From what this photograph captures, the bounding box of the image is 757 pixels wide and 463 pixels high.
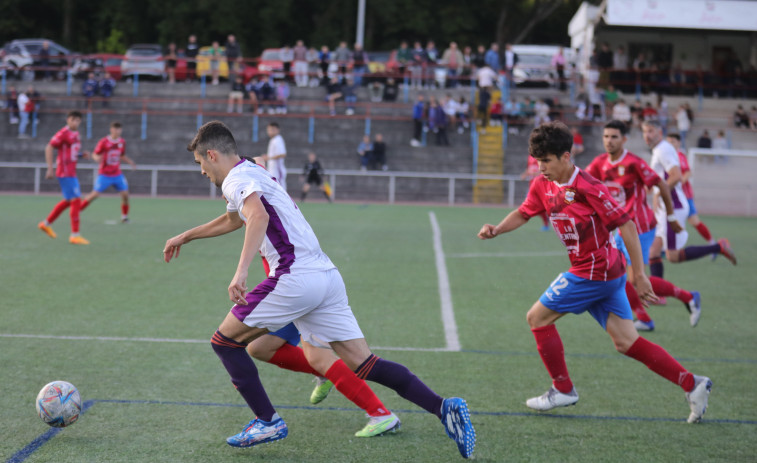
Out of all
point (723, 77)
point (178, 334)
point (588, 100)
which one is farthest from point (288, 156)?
point (178, 334)

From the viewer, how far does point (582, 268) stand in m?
5.01

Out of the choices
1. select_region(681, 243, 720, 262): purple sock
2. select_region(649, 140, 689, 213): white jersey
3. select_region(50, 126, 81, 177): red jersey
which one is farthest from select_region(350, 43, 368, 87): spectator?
select_region(649, 140, 689, 213): white jersey

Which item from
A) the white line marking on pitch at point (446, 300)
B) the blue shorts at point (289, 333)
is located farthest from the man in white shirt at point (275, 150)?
the blue shorts at point (289, 333)

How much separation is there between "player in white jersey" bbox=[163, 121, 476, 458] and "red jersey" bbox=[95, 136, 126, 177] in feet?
35.9

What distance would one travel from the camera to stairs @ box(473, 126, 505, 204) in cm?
2641

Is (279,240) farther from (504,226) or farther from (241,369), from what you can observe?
(504,226)

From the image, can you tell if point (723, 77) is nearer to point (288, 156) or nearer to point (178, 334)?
point (288, 156)

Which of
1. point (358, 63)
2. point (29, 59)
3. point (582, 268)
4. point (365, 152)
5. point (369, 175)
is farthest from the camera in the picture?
point (29, 59)

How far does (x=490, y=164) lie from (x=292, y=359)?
24.3 meters

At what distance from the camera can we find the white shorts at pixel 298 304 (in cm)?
418

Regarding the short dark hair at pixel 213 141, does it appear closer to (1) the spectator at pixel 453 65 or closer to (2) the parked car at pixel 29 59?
(1) the spectator at pixel 453 65

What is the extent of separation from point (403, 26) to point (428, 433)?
4310 centimetres

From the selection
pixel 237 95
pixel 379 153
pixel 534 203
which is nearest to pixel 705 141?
pixel 379 153

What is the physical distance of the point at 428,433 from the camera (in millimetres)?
4742
